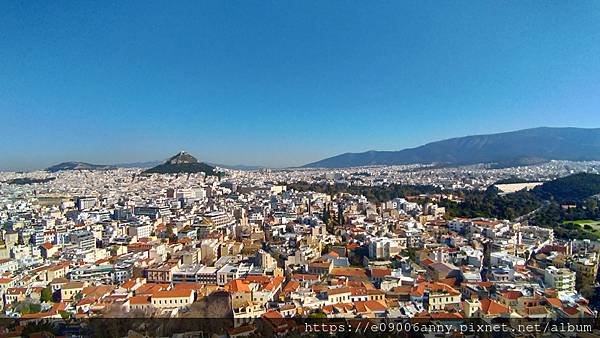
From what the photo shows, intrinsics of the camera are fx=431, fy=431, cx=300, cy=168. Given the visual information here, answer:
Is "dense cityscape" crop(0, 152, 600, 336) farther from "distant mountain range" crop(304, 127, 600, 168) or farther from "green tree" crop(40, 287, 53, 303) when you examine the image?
"distant mountain range" crop(304, 127, 600, 168)

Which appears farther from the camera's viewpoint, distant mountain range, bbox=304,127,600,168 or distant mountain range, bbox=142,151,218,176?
distant mountain range, bbox=304,127,600,168

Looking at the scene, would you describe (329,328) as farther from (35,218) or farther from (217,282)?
(35,218)

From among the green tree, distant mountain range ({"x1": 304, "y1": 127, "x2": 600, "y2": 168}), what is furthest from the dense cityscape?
distant mountain range ({"x1": 304, "y1": 127, "x2": 600, "y2": 168})

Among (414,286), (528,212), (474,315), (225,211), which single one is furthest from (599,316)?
(225,211)

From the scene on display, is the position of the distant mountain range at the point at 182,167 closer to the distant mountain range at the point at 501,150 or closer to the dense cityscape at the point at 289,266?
the dense cityscape at the point at 289,266

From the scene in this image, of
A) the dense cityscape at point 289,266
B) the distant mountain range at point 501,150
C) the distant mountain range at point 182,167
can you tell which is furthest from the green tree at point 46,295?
the distant mountain range at point 501,150
